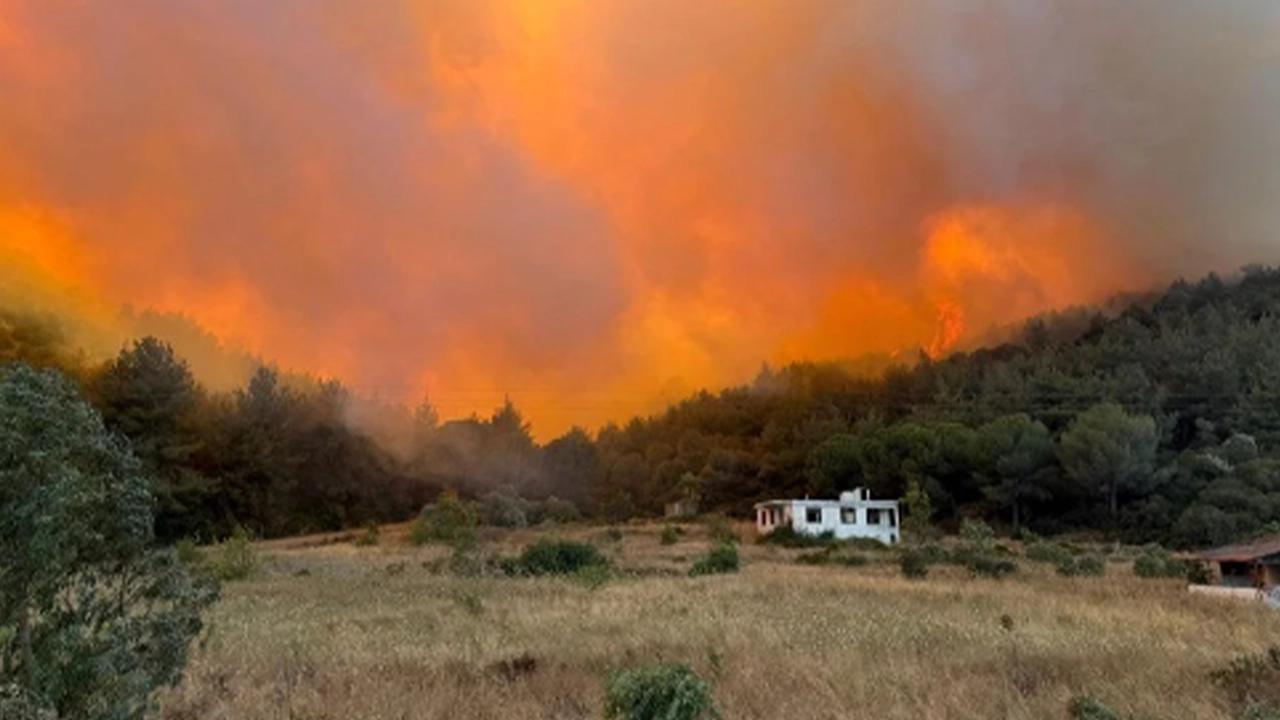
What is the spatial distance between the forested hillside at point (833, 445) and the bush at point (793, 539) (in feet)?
48.9

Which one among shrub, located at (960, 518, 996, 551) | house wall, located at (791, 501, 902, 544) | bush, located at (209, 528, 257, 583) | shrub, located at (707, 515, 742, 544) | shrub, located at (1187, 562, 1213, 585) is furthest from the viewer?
house wall, located at (791, 501, 902, 544)

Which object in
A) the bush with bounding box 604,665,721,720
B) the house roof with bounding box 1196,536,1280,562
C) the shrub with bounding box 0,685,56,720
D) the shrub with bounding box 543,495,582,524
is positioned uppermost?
the shrub with bounding box 543,495,582,524

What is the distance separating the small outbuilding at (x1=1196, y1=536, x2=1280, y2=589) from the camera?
1280 inches

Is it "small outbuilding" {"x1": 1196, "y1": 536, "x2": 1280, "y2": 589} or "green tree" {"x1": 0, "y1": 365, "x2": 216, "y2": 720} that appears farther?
"small outbuilding" {"x1": 1196, "y1": 536, "x2": 1280, "y2": 589}

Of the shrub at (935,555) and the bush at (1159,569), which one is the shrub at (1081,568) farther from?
the shrub at (935,555)

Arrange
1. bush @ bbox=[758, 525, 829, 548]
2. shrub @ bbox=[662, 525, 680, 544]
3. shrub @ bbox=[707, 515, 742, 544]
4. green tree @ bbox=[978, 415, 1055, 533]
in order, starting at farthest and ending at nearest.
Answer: green tree @ bbox=[978, 415, 1055, 533]
bush @ bbox=[758, 525, 829, 548]
shrub @ bbox=[707, 515, 742, 544]
shrub @ bbox=[662, 525, 680, 544]

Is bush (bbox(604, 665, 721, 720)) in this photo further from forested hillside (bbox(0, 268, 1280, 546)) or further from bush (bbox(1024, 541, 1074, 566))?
forested hillside (bbox(0, 268, 1280, 546))

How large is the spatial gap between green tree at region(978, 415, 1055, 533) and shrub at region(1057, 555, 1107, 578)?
1507 inches

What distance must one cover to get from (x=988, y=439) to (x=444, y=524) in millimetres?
54941

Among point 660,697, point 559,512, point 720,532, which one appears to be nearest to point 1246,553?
point 660,697

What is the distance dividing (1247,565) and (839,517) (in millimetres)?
44861

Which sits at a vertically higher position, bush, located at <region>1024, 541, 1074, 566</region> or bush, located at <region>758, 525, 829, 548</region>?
bush, located at <region>758, 525, 829, 548</region>

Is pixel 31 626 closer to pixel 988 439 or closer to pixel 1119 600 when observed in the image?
pixel 1119 600

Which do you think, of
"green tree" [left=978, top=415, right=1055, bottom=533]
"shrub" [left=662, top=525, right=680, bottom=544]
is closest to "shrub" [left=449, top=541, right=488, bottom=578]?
"shrub" [left=662, top=525, right=680, bottom=544]
